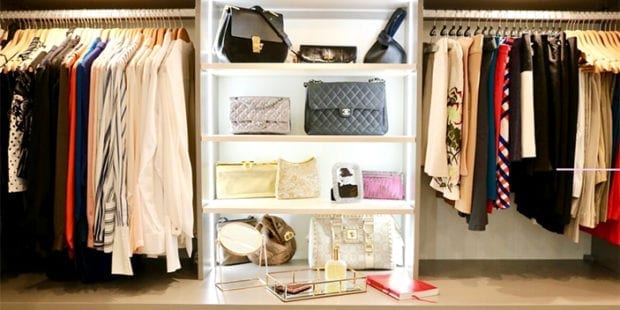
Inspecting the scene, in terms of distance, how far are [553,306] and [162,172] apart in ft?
5.08

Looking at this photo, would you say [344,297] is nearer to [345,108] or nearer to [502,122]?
[345,108]

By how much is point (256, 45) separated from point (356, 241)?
970 millimetres

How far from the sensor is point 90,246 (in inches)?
73.0

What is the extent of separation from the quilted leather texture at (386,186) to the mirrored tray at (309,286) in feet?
1.33

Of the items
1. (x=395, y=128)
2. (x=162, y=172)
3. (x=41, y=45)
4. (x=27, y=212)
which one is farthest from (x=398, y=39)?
(x=27, y=212)

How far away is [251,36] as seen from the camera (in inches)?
80.4

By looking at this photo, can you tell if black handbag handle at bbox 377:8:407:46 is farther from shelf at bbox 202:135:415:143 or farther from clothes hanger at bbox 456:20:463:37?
shelf at bbox 202:135:415:143

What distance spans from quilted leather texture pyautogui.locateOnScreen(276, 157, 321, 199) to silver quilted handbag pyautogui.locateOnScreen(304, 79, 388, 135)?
7.6 inches

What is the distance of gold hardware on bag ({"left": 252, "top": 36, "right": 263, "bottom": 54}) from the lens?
2041 mm

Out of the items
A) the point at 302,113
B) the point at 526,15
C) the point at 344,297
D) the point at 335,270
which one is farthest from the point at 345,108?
the point at 526,15

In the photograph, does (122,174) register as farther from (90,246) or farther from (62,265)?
(62,265)

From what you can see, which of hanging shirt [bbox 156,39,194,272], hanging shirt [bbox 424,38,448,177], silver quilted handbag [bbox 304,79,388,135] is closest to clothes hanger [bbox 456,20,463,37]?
hanging shirt [bbox 424,38,448,177]

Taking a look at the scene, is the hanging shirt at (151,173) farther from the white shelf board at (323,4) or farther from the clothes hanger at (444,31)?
the clothes hanger at (444,31)

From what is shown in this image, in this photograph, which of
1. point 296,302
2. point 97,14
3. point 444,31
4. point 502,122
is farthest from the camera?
point 444,31
